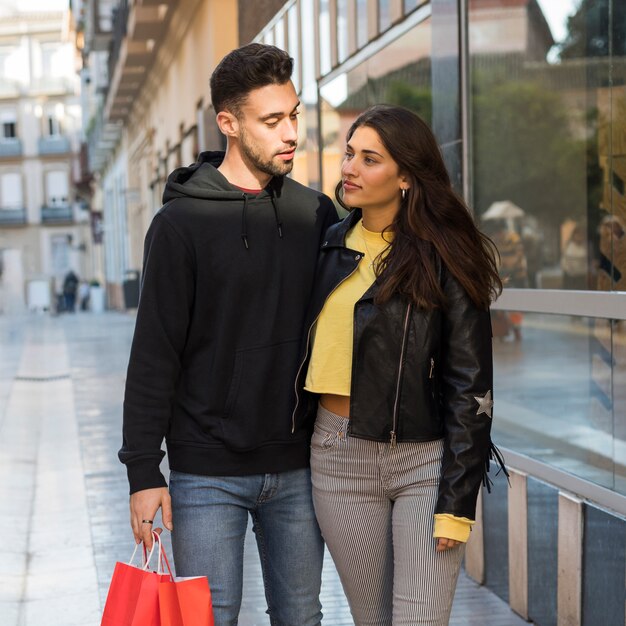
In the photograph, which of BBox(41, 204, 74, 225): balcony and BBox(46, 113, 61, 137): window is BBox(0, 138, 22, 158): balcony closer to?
BBox(46, 113, 61, 137): window

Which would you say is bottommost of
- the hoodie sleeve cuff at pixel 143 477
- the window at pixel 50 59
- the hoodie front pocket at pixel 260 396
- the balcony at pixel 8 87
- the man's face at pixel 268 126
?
the hoodie sleeve cuff at pixel 143 477

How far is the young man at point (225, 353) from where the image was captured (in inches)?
116

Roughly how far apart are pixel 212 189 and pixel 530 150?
22.8 ft

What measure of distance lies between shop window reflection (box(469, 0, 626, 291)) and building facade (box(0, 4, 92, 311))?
195ft

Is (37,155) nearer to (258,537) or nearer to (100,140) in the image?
(100,140)

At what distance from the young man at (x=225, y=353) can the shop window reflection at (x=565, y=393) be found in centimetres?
187

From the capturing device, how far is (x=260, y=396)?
2973mm

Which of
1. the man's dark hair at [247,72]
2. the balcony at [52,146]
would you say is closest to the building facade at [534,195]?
the man's dark hair at [247,72]

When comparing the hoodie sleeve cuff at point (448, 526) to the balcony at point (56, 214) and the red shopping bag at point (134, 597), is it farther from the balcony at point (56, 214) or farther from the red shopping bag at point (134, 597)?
the balcony at point (56, 214)

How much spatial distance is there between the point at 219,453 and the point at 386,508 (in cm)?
44

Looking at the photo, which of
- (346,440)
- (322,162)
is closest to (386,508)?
(346,440)

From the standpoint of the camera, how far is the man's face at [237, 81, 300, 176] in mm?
2994

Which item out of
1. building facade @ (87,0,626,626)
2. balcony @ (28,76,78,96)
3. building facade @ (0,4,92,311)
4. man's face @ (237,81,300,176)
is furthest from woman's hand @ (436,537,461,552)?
balcony @ (28,76,78,96)

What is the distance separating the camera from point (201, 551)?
2.95m
